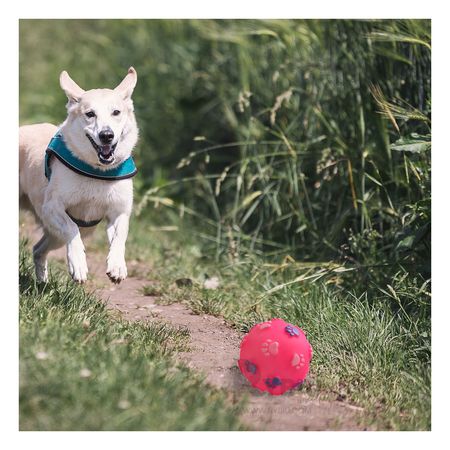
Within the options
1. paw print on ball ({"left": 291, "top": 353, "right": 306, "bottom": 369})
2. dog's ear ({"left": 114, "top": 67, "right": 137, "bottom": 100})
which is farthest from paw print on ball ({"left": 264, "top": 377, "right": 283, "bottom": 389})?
dog's ear ({"left": 114, "top": 67, "right": 137, "bottom": 100})

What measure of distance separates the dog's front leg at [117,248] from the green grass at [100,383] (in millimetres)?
275

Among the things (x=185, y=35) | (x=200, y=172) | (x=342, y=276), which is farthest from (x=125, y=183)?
(x=185, y=35)

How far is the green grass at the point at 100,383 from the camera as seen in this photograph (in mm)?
3150

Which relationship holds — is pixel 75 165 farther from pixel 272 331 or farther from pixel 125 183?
pixel 272 331

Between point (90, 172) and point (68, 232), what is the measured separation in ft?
1.15

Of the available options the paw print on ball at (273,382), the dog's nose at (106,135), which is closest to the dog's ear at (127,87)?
the dog's nose at (106,135)

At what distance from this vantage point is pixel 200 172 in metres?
Result: 7.34

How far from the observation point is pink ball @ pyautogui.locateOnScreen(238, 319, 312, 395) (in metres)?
3.83

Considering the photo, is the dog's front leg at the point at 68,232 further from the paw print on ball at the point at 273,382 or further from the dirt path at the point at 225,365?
the paw print on ball at the point at 273,382

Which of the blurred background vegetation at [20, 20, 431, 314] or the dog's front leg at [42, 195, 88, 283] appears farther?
the blurred background vegetation at [20, 20, 431, 314]

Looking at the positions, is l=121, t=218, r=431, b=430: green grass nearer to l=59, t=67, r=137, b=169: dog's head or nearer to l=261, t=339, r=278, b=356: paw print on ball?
l=261, t=339, r=278, b=356: paw print on ball

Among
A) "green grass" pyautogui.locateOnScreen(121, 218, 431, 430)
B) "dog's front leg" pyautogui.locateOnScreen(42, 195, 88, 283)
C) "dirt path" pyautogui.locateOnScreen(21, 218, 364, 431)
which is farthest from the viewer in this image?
"dog's front leg" pyautogui.locateOnScreen(42, 195, 88, 283)

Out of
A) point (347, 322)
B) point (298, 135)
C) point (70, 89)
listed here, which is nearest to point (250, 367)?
point (347, 322)

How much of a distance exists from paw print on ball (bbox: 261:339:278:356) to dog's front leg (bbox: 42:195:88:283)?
99 centimetres
